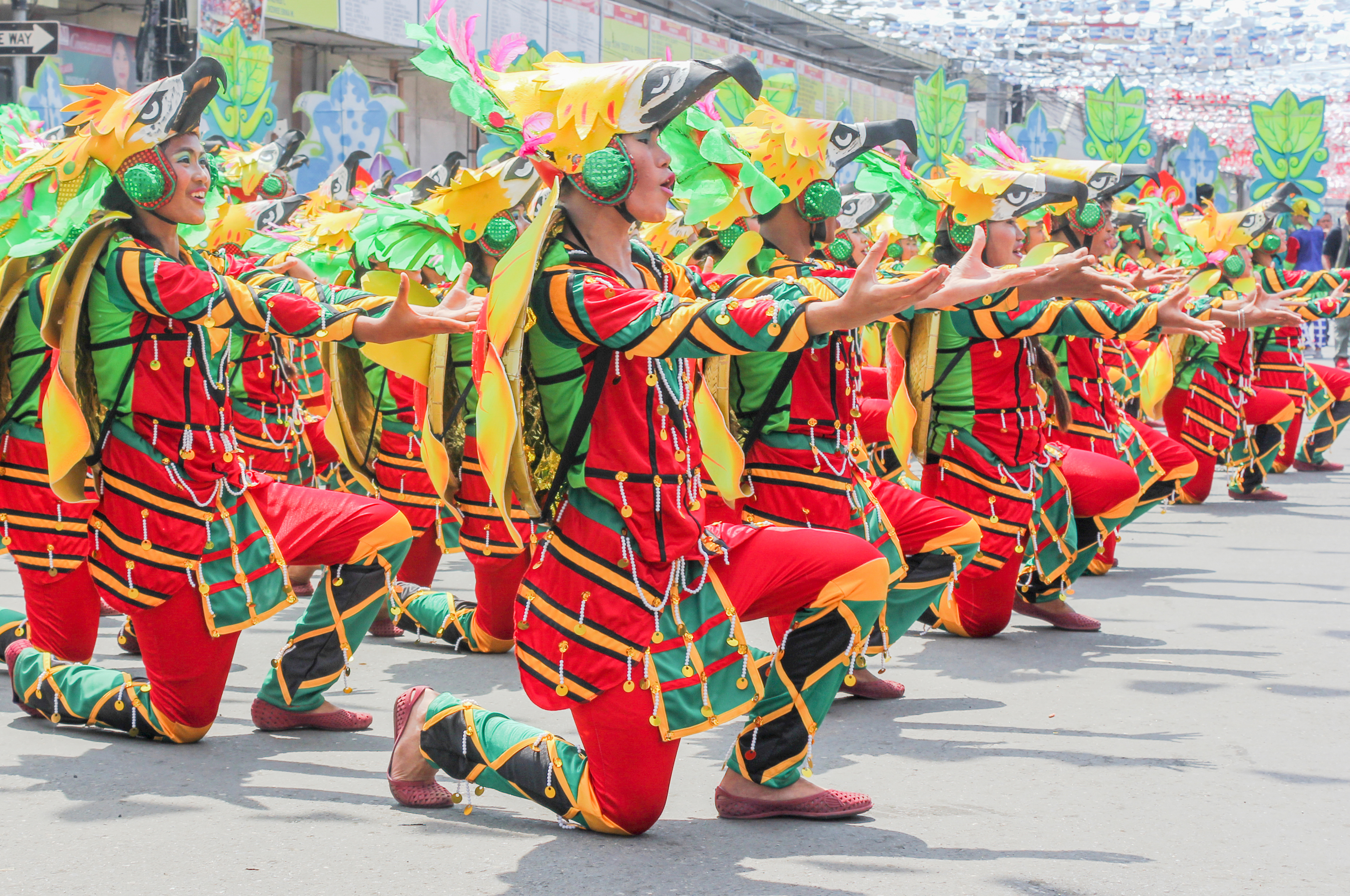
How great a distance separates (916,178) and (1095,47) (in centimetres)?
2352

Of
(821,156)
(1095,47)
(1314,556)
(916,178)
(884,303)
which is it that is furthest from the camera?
(1095,47)

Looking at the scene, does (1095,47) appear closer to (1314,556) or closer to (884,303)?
(1314,556)

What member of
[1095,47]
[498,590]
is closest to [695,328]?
[498,590]

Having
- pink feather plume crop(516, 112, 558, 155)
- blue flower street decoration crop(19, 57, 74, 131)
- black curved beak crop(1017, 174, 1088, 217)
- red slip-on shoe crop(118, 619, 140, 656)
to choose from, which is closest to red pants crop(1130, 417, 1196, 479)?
black curved beak crop(1017, 174, 1088, 217)

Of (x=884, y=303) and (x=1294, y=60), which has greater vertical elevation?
(x=1294, y=60)

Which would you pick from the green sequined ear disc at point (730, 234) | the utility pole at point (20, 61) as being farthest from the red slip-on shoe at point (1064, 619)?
the utility pole at point (20, 61)

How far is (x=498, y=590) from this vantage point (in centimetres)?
567

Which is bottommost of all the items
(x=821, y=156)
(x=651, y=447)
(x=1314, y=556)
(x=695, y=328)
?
(x=1314, y=556)

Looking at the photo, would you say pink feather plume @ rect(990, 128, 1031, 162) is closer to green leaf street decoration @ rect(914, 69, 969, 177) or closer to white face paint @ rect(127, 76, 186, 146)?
white face paint @ rect(127, 76, 186, 146)

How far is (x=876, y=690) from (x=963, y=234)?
5.69 ft

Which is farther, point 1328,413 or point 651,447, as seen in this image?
point 1328,413

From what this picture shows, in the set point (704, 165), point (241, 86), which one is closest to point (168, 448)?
point (704, 165)

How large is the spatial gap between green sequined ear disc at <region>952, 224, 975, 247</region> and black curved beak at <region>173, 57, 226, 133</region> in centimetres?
269

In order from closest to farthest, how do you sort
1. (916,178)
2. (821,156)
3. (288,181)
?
(821,156) < (916,178) < (288,181)
